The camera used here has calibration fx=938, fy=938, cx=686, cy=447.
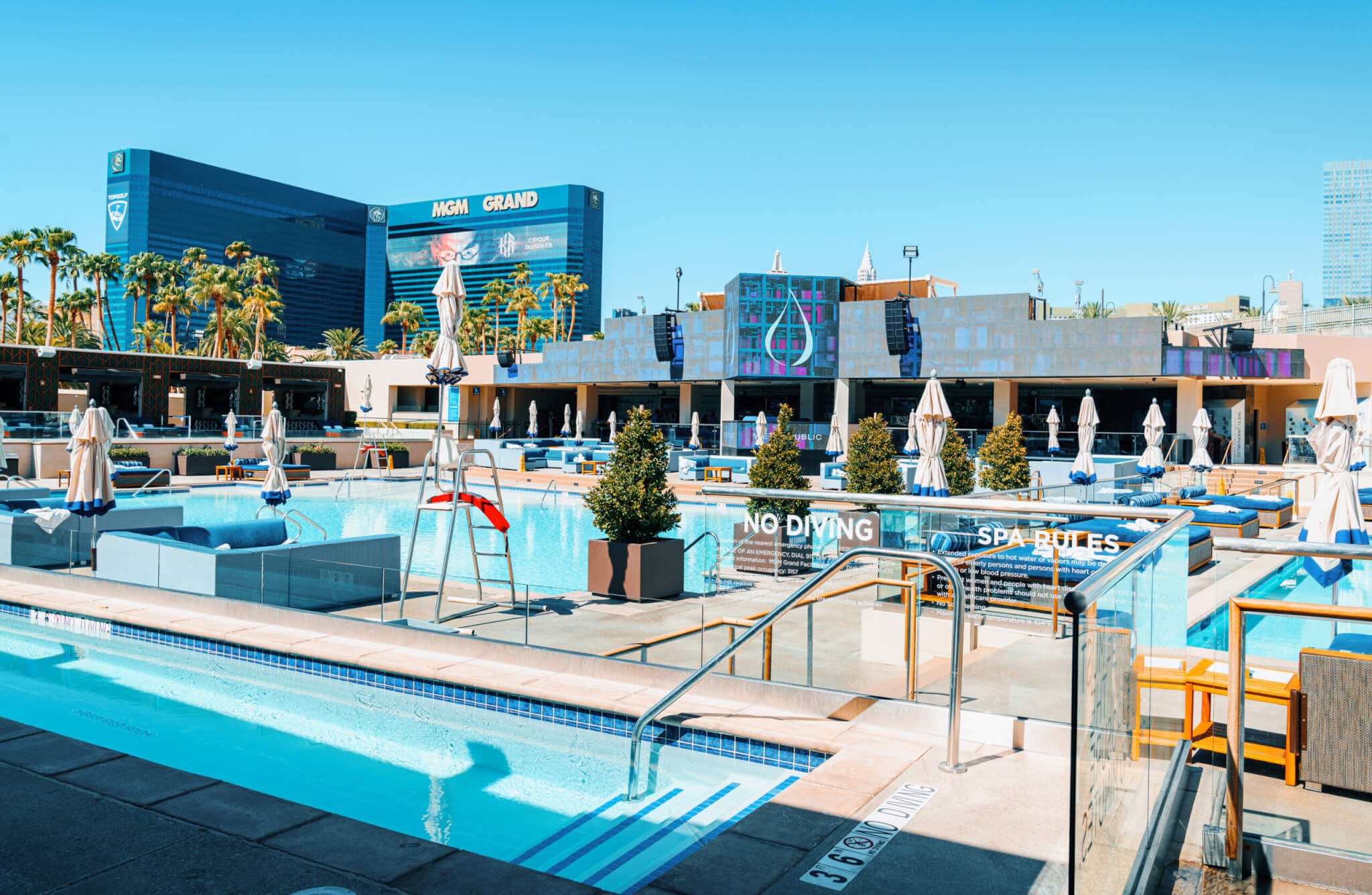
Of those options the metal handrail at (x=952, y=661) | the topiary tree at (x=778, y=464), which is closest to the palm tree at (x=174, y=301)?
the topiary tree at (x=778, y=464)

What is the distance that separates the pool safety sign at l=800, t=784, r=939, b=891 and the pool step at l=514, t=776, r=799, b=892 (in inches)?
30.6

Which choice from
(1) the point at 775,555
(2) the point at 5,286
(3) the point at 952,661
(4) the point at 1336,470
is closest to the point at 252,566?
(1) the point at 775,555

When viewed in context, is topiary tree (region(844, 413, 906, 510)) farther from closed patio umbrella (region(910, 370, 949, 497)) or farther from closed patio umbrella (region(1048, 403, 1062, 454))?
closed patio umbrella (region(1048, 403, 1062, 454))

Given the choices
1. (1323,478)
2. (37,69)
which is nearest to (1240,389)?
(1323,478)

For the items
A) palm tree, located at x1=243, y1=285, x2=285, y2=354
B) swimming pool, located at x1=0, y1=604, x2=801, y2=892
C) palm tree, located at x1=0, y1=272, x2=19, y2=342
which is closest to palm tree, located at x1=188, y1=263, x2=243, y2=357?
palm tree, located at x1=243, y1=285, x2=285, y2=354

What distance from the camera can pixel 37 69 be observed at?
1388cm

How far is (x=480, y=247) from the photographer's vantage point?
149625mm

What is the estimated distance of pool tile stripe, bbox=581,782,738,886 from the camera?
5.32 m

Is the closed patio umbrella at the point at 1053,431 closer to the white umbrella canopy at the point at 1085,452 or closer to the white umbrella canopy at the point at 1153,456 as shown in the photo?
the white umbrella canopy at the point at 1153,456

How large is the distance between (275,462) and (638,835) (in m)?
15.5

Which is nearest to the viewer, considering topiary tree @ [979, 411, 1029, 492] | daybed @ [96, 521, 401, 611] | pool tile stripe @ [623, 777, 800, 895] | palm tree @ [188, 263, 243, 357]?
pool tile stripe @ [623, 777, 800, 895]

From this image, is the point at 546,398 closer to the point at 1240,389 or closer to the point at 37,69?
the point at 1240,389

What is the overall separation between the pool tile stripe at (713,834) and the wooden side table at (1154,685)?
2.10 m

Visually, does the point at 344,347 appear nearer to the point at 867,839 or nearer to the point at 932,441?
the point at 932,441
